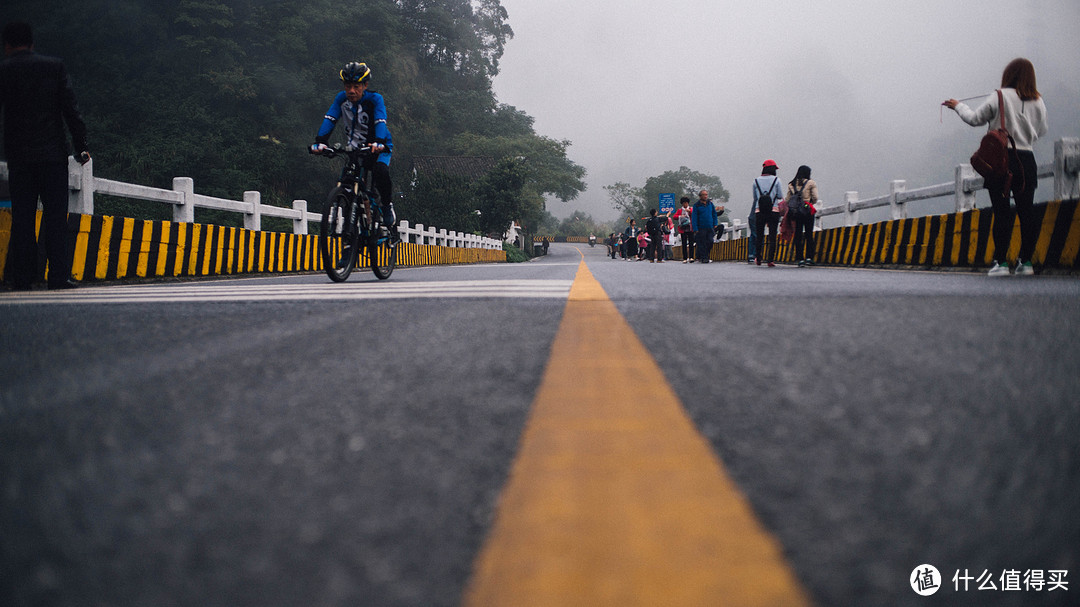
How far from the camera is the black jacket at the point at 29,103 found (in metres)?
5.50

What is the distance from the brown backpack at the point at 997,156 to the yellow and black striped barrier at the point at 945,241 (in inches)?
33.6

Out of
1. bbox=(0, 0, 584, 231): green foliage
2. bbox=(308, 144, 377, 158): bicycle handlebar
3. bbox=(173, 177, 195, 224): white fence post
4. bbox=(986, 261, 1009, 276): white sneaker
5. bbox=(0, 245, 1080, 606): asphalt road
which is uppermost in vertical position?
bbox=(0, 0, 584, 231): green foliage

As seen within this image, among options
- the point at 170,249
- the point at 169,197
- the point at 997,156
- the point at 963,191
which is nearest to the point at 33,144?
the point at 170,249

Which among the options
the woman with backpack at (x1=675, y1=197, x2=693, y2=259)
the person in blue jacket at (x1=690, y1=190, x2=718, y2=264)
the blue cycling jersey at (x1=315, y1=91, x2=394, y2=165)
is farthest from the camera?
the woman with backpack at (x1=675, y1=197, x2=693, y2=259)

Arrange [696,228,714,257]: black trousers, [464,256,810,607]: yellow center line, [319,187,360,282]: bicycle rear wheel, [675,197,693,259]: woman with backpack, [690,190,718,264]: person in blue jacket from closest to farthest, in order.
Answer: [464,256,810,607]: yellow center line, [319,187,360,282]: bicycle rear wheel, [690,190,718,264]: person in blue jacket, [696,228,714,257]: black trousers, [675,197,693,259]: woman with backpack

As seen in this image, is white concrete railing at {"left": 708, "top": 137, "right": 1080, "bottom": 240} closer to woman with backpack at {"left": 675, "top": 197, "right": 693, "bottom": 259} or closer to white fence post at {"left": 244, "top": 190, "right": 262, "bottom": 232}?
woman with backpack at {"left": 675, "top": 197, "right": 693, "bottom": 259}

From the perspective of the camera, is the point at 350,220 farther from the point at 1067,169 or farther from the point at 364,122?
the point at 1067,169

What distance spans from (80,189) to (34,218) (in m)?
1.38

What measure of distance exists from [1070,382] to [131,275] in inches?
310

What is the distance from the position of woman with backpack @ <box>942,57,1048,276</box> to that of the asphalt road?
16.0 ft

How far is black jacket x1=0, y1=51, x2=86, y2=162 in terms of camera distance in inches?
216

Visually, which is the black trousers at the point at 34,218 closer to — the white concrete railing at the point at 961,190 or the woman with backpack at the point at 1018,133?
the woman with backpack at the point at 1018,133

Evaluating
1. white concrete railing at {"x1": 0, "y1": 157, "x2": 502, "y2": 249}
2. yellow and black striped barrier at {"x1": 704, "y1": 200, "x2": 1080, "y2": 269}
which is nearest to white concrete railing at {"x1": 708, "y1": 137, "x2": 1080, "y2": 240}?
yellow and black striped barrier at {"x1": 704, "y1": 200, "x2": 1080, "y2": 269}

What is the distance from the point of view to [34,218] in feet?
18.6
